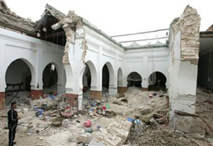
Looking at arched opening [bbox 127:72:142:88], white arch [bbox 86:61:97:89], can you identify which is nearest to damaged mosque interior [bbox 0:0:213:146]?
white arch [bbox 86:61:97:89]

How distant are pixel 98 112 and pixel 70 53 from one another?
3850 mm

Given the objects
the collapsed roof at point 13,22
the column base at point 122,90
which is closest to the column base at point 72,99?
the collapsed roof at point 13,22

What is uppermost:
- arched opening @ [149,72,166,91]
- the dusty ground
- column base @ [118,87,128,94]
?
arched opening @ [149,72,166,91]

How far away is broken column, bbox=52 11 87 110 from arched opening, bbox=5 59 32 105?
16.0 feet

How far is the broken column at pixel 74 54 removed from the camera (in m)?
7.36

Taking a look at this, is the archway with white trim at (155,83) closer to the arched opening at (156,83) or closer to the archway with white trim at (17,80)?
the arched opening at (156,83)

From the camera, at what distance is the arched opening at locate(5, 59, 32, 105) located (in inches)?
394

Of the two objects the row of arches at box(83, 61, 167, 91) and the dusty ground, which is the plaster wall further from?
the dusty ground

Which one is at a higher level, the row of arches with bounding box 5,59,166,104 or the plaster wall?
the plaster wall

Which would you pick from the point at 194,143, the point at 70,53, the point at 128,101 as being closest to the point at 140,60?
the point at 128,101

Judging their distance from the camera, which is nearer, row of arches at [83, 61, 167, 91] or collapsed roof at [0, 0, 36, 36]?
collapsed roof at [0, 0, 36, 36]

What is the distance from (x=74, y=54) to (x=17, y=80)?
300 inches

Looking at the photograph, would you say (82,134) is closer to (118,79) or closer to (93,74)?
(93,74)

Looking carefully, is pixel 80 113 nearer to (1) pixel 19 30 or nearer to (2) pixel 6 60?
(2) pixel 6 60
